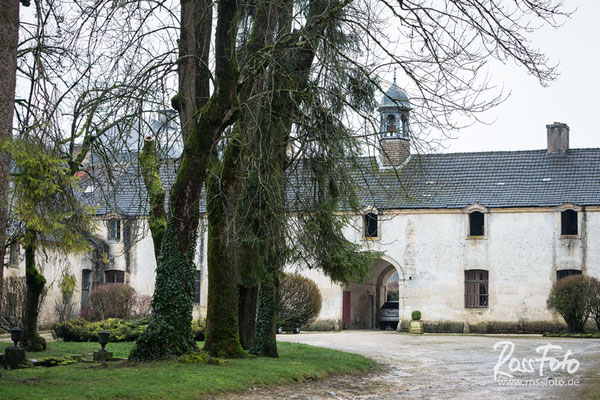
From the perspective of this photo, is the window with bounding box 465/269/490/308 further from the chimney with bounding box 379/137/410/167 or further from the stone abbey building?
the chimney with bounding box 379/137/410/167

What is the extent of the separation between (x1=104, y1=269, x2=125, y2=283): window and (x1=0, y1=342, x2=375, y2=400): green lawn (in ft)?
76.6

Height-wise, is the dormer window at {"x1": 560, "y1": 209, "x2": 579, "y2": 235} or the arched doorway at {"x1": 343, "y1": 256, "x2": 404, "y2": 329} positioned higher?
the dormer window at {"x1": 560, "y1": 209, "x2": 579, "y2": 235}

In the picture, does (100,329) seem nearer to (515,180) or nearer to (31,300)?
(31,300)

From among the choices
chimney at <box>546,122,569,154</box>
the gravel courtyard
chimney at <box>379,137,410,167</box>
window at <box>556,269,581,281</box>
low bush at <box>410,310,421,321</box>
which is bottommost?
the gravel courtyard

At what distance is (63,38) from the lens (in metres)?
13.7

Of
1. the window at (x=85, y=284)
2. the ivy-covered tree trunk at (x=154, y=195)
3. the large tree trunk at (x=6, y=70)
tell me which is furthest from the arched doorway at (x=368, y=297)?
the large tree trunk at (x=6, y=70)

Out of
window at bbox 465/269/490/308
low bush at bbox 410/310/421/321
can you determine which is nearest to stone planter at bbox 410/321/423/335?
low bush at bbox 410/310/421/321

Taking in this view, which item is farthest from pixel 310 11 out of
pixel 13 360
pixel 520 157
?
pixel 520 157

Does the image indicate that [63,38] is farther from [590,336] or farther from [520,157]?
[520,157]

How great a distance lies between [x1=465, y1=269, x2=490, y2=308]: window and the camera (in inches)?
1328

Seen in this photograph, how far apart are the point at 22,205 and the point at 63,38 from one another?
3154 millimetres

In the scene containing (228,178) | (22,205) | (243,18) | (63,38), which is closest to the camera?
(22,205)

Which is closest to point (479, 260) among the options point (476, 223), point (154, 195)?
point (476, 223)

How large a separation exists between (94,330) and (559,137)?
76.0 ft
